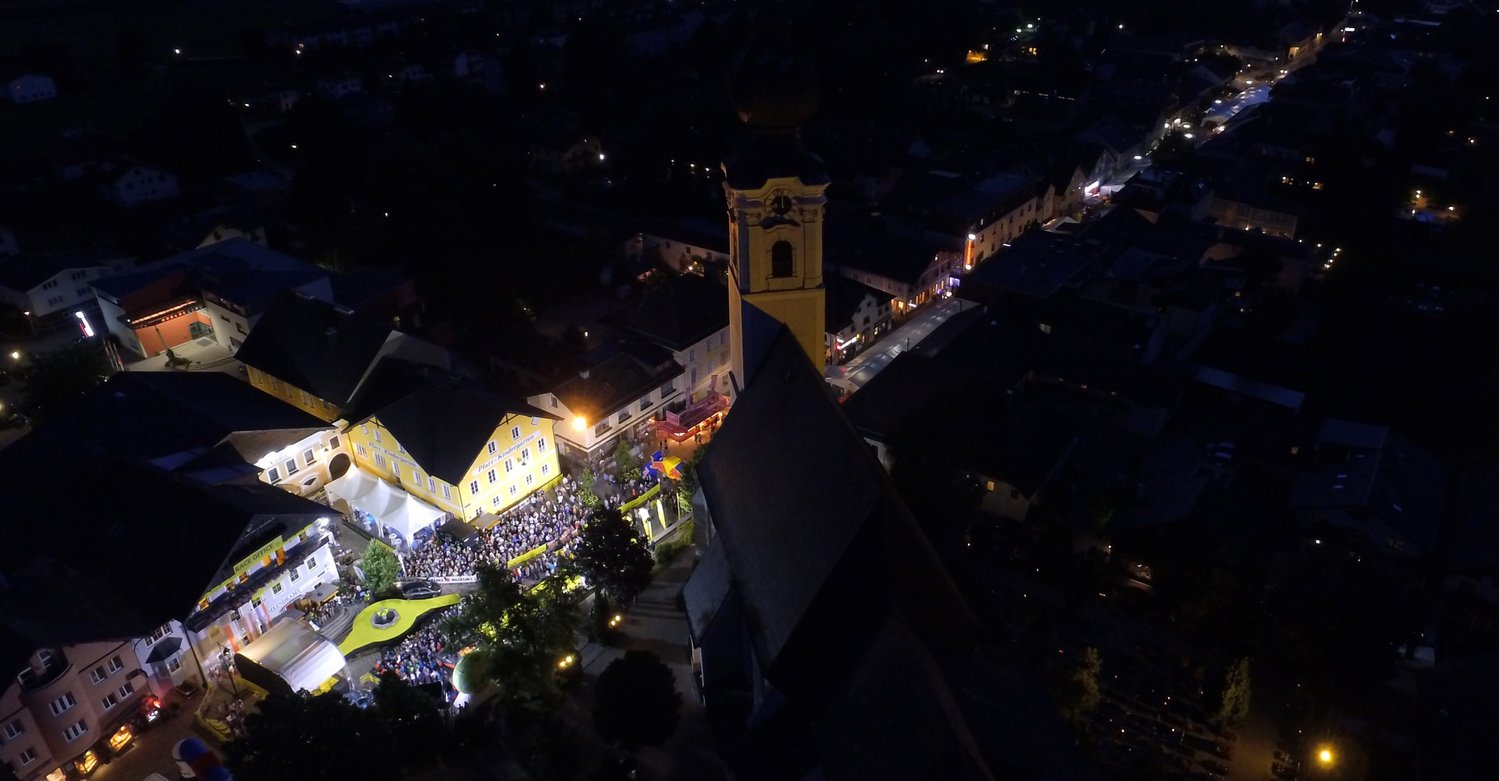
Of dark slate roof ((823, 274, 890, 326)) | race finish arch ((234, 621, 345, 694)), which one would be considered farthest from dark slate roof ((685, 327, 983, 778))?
dark slate roof ((823, 274, 890, 326))

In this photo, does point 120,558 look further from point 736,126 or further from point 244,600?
point 736,126

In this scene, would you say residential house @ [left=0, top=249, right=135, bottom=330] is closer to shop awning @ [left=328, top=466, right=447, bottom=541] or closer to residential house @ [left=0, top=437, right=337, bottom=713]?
residential house @ [left=0, top=437, right=337, bottom=713]

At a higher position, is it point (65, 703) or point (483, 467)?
point (65, 703)

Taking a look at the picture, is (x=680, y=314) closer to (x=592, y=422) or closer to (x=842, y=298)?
(x=592, y=422)

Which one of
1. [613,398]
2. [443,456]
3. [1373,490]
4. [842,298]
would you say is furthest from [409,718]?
[1373,490]

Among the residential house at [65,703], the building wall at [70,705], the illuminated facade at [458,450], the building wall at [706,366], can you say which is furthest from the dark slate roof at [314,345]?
the residential house at [65,703]
